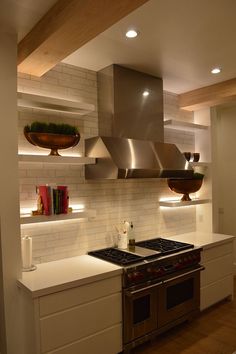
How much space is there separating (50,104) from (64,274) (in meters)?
1.49

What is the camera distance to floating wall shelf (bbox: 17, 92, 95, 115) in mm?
2469

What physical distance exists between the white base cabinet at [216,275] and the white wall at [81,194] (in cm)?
65

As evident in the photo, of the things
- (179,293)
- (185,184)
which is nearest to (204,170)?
(185,184)

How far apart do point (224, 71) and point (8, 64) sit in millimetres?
2286

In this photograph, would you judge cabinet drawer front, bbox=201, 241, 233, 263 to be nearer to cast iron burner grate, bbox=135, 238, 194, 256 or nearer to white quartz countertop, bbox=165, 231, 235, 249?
white quartz countertop, bbox=165, 231, 235, 249

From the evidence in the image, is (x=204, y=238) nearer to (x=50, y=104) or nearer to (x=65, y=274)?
(x=65, y=274)

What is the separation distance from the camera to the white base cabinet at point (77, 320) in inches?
84.0

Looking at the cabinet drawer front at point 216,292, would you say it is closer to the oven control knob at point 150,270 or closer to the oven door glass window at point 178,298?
the oven door glass window at point 178,298

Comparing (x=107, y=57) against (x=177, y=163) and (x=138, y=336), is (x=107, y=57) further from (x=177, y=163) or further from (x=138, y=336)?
(x=138, y=336)

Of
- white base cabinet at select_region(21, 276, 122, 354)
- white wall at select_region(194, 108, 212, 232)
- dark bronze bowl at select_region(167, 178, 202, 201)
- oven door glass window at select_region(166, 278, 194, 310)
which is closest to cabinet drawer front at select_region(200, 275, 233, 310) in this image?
oven door glass window at select_region(166, 278, 194, 310)

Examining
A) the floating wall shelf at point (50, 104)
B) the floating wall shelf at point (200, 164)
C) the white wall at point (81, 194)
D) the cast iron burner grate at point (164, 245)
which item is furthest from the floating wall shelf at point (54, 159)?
the floating wall shelf at point (200, 164)

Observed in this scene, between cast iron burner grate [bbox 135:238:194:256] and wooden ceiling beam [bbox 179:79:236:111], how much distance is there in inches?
73.5

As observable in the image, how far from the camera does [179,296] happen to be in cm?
304

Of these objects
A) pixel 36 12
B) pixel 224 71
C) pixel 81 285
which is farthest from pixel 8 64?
pixel 224 71
